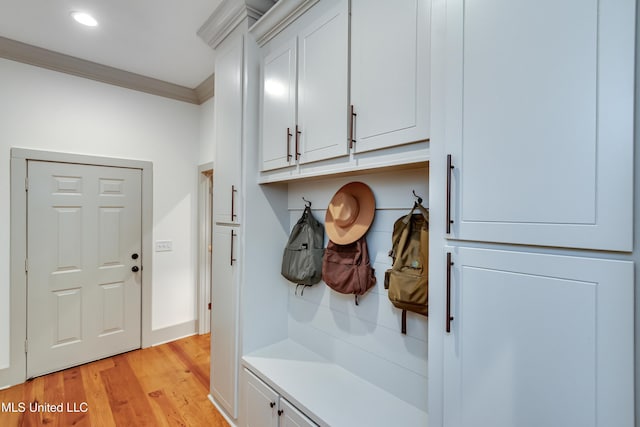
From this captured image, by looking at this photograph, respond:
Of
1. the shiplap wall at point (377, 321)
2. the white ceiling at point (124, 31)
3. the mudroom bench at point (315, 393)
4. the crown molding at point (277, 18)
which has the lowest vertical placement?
the mudroom bench at point (315, 393)

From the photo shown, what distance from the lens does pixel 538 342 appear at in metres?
0.77

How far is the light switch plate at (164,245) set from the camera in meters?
3.13

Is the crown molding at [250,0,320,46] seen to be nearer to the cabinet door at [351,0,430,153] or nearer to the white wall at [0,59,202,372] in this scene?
the cabinet door at [351,0,430,153]

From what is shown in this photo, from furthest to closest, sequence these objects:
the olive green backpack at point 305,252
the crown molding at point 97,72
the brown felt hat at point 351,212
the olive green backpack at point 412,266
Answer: the crown molding at point 97,72
the olive green backpack at point 305,252
the brown felt hat at point 351,212
the olive green backpack at point 412,266

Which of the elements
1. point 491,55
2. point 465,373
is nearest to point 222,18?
point 491,55

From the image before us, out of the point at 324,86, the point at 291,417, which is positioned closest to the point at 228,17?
the point at 324,86

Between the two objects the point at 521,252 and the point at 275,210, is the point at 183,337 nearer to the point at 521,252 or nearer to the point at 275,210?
the point at 275,210

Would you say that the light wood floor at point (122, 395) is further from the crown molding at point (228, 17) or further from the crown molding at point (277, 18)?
the crown molding at point (228, 17)

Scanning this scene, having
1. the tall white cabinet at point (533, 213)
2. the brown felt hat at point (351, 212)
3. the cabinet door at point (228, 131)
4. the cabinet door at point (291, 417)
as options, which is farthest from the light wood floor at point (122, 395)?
the tall white cabinet at point (533, 213)

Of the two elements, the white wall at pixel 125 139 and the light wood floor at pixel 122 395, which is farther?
the white wall at pixel 125 139

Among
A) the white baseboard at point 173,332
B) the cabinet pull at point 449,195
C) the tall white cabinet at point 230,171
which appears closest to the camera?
the cabinet pull at point 449,195

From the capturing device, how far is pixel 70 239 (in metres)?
2.68

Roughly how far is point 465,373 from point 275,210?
4.70 ft

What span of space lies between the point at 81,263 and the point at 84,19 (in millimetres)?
1983
